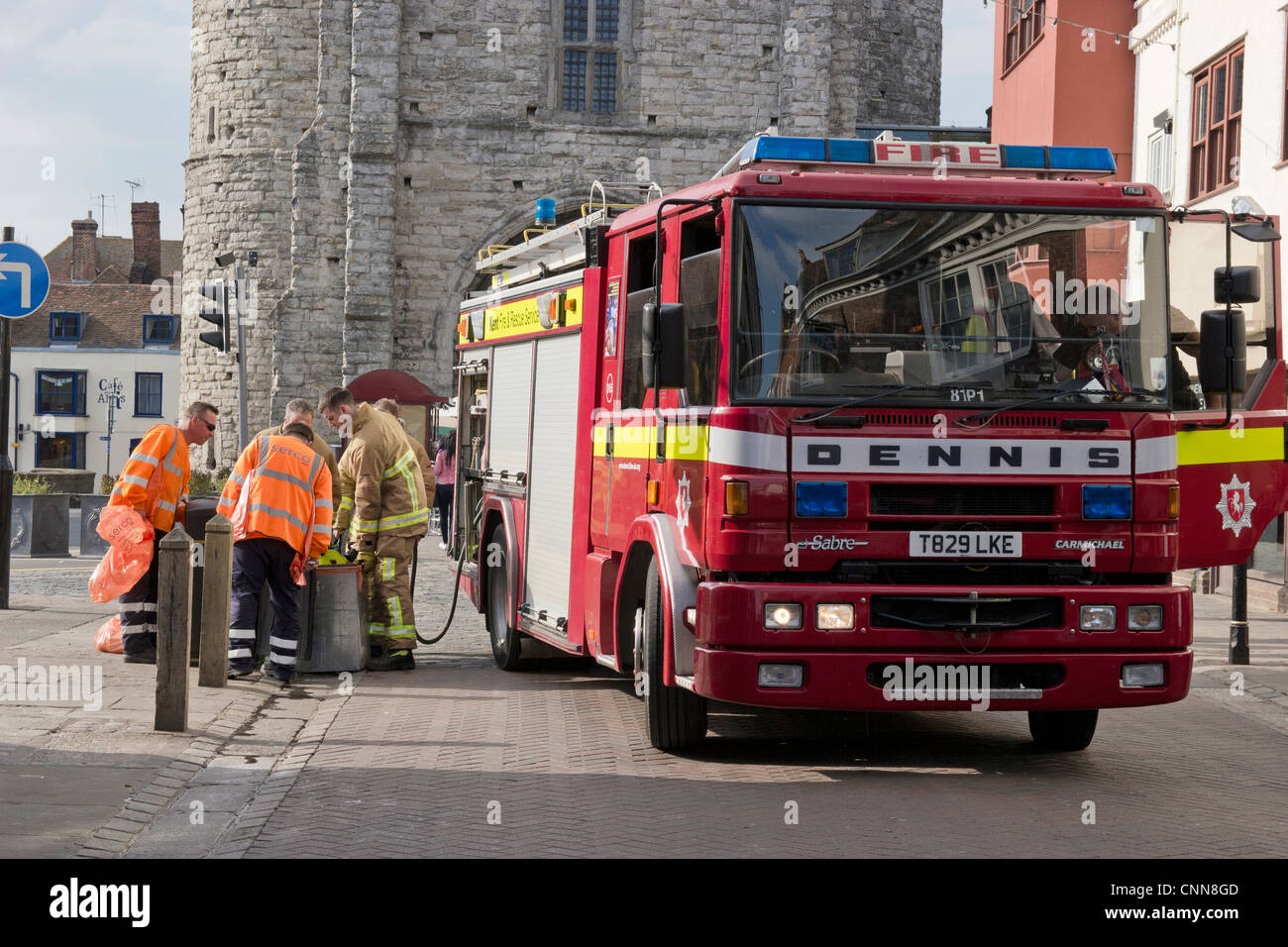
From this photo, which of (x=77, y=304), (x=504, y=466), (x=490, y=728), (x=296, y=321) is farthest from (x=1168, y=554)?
(x=77, y=304)

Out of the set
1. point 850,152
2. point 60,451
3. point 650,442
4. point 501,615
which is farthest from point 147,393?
point 850,152

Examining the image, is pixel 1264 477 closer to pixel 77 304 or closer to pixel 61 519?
pixel 61 519

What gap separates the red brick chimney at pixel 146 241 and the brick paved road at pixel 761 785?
201 ft

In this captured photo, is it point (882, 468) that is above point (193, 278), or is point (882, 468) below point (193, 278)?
below

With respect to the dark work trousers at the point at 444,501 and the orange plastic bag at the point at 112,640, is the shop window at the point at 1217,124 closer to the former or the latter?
the dark work trousers at the point at 444,501

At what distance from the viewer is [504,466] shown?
37.7ft

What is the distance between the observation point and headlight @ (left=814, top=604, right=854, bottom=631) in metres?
7.18

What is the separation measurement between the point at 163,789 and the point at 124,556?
12.9 ft

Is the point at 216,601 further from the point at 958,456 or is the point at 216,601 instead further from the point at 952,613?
the point at 958,456

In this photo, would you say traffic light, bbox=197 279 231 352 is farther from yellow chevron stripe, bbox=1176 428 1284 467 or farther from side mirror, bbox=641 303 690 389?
yellow chevron stripe, bbox=1176 428 1284 467

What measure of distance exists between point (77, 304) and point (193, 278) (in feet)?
99.1

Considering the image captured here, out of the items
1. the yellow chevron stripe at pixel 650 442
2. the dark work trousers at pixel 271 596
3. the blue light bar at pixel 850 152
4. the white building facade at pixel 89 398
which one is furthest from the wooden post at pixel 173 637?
the white building facade at pixel 89 398

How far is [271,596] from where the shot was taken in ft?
34.4

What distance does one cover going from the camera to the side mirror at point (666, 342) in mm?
7480
